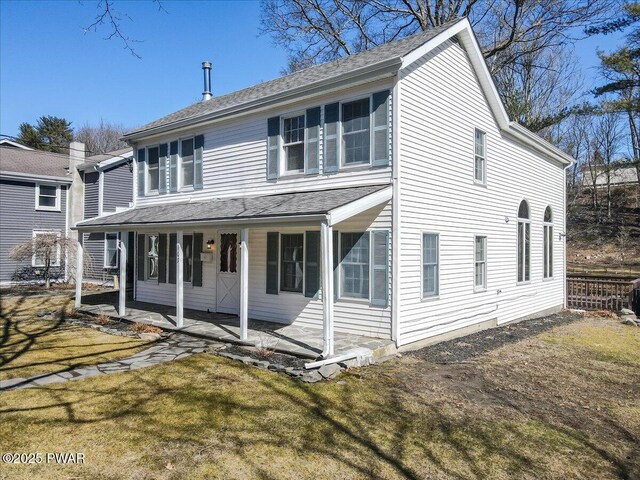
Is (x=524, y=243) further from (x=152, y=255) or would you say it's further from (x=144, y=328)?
(x=152, y=255)

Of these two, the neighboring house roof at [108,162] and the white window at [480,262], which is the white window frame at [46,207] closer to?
the neighboring house roof at [108,162]

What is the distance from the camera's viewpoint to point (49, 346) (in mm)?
9047

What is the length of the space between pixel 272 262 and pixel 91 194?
15.4m

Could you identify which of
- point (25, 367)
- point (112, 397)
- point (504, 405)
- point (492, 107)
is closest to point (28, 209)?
point (25, 367)

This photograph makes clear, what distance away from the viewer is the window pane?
1033 cm

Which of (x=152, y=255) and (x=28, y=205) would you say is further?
(x=28, y=205)

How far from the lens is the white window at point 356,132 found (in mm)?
9320

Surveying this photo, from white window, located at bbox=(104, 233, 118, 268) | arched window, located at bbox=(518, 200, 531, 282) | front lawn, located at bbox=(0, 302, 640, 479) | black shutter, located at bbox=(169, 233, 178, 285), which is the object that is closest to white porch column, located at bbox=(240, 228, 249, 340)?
front lawn, located at bbox=(0, 302, 640, 479)

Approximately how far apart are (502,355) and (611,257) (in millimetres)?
26711

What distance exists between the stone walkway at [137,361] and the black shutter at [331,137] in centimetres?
441

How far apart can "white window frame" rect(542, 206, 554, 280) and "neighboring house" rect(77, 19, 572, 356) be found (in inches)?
31.1

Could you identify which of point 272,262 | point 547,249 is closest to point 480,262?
point 547,249

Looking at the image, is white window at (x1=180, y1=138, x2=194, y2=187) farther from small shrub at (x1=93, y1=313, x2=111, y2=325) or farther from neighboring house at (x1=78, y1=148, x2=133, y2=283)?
neighboring house at (x1=78, y1=148, x2=133, y2=283)

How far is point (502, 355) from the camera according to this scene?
9.15 m
